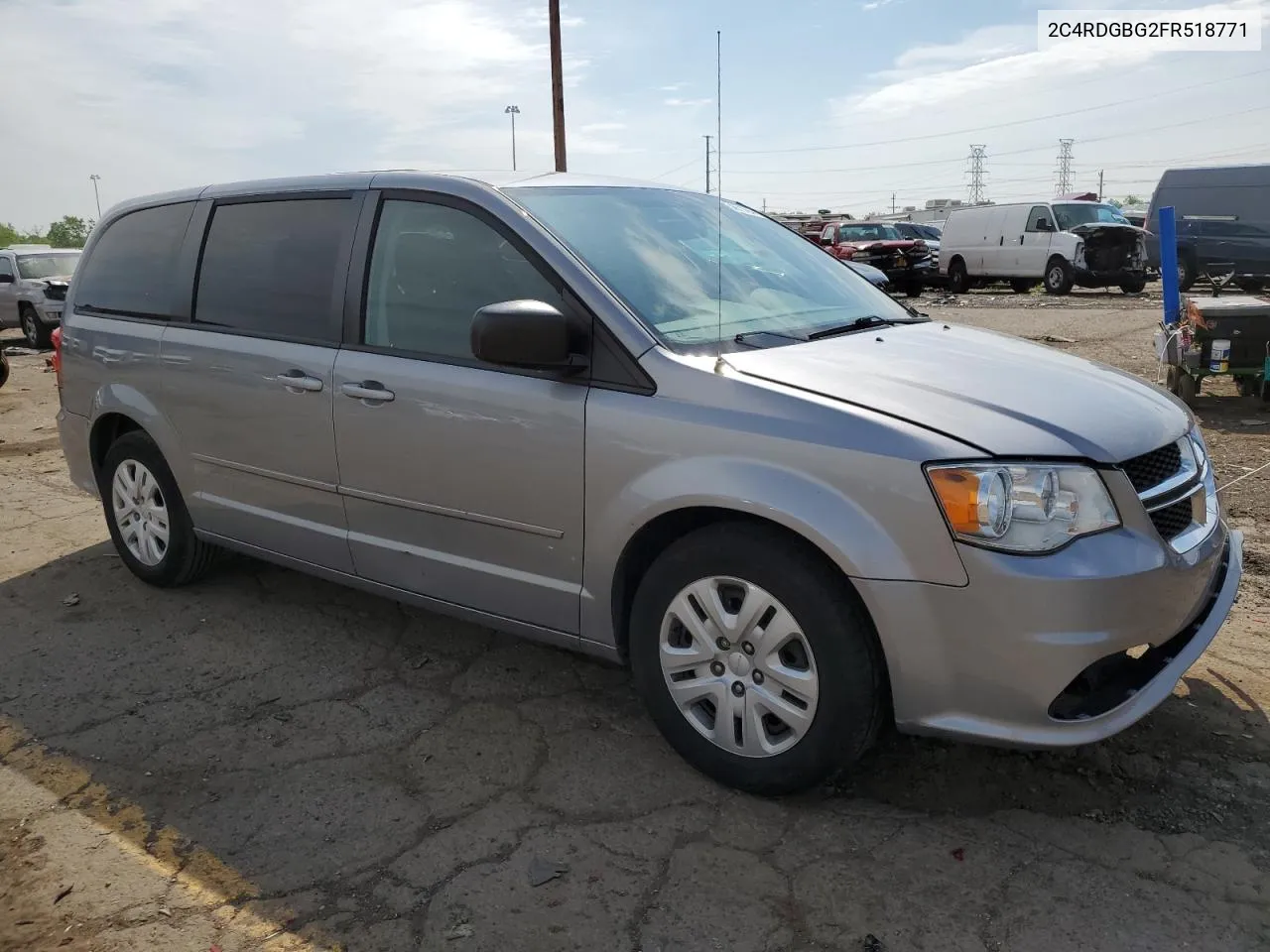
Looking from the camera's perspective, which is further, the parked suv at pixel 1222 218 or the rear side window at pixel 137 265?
the parked suv at pixel 1222 218

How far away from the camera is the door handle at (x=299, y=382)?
11.8 feet

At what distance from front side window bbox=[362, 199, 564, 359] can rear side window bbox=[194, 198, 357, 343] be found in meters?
0.20

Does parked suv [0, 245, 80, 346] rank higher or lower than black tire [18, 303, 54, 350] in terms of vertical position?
higher

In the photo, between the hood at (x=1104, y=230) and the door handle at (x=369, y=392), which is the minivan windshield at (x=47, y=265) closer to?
the door handle at (x=369, y=392)

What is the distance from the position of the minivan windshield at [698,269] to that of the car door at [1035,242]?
60.7ft

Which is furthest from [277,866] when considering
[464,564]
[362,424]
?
[362,424]

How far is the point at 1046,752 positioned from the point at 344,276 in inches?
110

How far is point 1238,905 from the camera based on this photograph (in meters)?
2.32

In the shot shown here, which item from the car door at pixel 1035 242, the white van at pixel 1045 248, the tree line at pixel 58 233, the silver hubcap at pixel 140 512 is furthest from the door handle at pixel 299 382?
the tree line at pixel 58 233

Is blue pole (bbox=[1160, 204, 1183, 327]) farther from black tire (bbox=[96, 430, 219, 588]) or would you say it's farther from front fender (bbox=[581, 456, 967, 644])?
black tire (bbox=[96, 430, 219, 588])

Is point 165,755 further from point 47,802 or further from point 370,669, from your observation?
point 370,669

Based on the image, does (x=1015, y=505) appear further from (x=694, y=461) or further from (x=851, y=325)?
(x=851, y=325)

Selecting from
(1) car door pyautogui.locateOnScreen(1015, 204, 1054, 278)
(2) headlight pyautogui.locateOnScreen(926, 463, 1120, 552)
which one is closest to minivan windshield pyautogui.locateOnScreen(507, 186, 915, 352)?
(2) headlight pyautogui.locateOnScreen(926, 463, 1120, 552)

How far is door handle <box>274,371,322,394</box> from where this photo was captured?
360 centimetres
